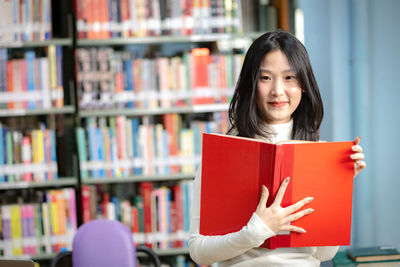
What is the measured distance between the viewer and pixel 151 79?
2.86m

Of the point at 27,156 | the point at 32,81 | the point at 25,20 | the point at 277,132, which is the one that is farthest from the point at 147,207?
the point at 277,132

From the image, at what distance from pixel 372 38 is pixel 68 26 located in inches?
66.3

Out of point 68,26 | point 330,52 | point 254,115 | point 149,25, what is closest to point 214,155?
point 254,115

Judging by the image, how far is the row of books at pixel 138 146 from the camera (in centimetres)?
285

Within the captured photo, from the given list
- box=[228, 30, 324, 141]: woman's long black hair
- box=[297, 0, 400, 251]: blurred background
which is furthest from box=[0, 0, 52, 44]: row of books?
box=[228, 30, 324, 141]: woman's long black hair

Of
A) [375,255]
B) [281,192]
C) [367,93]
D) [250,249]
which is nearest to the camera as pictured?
[281,192]

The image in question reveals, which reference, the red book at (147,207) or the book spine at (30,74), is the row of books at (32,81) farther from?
the red book at (147,207)

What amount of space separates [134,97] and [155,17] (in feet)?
1.55

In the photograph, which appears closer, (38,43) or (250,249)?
(250,249)

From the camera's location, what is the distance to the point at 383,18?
8.05 ft

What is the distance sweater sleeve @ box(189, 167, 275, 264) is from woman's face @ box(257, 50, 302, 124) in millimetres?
279

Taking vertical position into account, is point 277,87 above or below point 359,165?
above

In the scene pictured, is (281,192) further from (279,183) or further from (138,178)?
(138,178)

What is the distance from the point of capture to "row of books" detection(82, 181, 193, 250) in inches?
114
